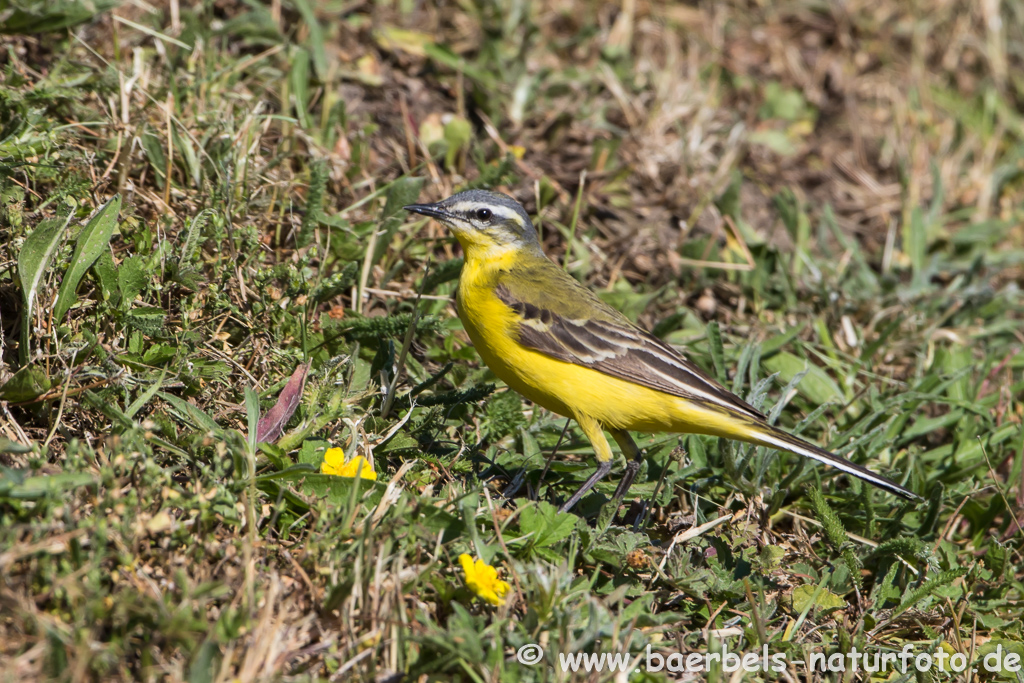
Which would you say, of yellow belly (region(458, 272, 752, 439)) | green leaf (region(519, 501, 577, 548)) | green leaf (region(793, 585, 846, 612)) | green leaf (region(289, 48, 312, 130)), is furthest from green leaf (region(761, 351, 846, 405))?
green leaf (region(289, 48, 312, 130))

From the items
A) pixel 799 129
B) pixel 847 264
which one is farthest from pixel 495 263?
pixel 799 129

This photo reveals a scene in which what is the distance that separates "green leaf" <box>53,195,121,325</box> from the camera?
186 inches

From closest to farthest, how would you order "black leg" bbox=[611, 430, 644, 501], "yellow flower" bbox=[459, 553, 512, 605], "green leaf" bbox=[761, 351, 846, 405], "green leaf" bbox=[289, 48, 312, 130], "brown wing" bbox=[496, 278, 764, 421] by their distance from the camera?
"yellow flower" bbox=[459, 553, 512, 605], "brown wing" bbox=[496, 278, 764, 421], "black leg" bbox=[611, 430, 644, 501], "green leaf" bbox=[761, 351, 846, 405], "green leaf" bbox=[289, 48, 312, 130]

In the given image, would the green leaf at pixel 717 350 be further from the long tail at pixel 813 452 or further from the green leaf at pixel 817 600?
the green leaf at pixel 817 600

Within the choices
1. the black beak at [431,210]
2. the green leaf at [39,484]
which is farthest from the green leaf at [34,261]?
the black beak at [431,210]

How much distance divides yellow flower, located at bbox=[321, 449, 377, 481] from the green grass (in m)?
0.08

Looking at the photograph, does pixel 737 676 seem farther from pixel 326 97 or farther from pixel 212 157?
pixel 326 97

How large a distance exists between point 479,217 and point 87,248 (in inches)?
95.2

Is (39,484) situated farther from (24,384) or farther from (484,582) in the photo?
(484,582)

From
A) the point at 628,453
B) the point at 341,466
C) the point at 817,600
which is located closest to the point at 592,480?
the point at 628,453

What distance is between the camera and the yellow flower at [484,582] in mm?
3988

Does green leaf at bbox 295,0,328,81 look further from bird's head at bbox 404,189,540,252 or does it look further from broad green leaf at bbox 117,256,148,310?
broad green leaf at bbox 117,256,148,310

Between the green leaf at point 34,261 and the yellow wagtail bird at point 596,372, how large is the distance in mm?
2112

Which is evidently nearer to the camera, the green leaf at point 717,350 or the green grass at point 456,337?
the green grass at point 456,337
